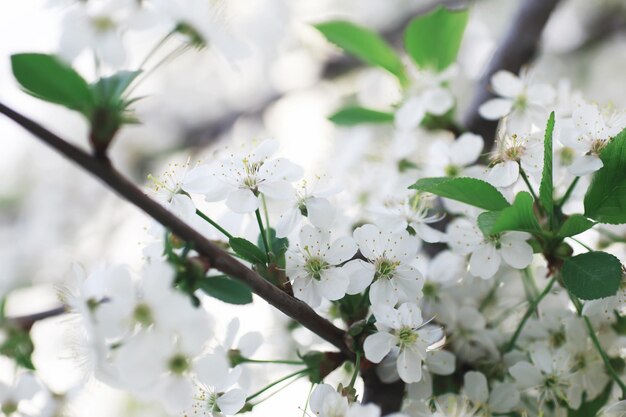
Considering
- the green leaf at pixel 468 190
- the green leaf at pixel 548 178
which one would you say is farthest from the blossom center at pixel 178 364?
the green leaf at pixel 548 178

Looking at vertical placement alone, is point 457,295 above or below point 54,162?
below

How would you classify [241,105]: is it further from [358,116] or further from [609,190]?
[609,190]

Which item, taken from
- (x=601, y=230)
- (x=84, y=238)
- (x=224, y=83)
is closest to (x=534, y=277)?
(x=601, y=230)

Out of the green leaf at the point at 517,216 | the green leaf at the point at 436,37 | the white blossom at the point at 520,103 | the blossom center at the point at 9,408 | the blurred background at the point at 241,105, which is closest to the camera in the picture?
the green leaf at the point at 517,216

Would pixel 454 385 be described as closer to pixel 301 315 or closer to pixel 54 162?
pixel 301 315

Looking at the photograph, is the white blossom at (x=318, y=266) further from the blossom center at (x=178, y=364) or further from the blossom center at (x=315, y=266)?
the blossom center at (x=178, y=364)

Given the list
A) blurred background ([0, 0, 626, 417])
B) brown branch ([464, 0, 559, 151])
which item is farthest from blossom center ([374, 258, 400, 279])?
blurred background ([0, 0, 626, 417])

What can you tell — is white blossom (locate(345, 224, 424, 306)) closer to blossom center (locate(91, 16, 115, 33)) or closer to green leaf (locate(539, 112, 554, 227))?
green leaf (locate(539, 112, 554, 227))
